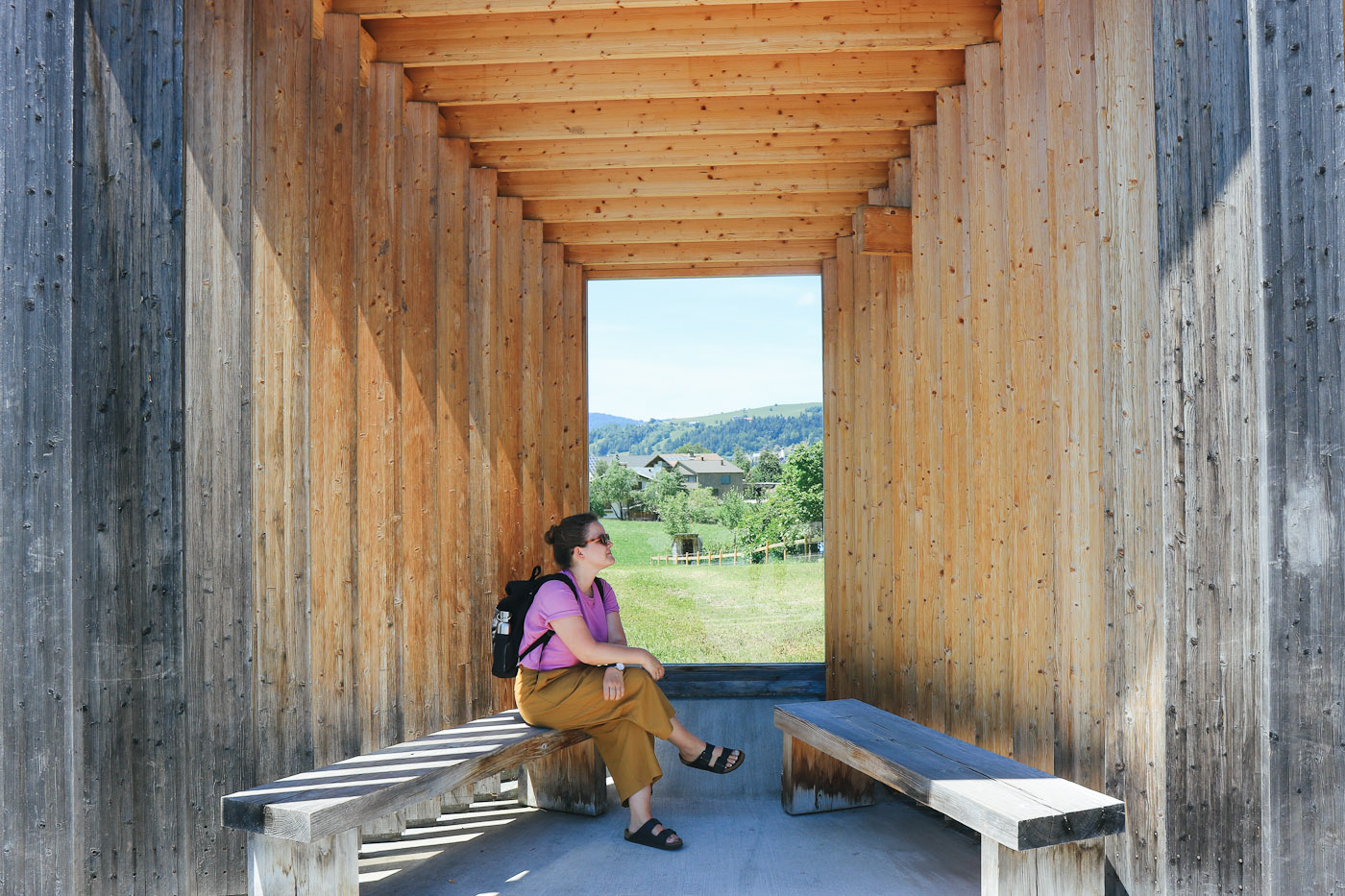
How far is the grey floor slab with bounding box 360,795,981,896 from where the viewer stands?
3781 millimetres

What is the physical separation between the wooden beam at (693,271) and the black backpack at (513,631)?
398cm

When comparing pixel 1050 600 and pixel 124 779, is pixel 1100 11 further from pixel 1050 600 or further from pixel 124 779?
pixel 124 779

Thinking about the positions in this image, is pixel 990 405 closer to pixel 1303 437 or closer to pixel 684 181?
pixel 1303 437

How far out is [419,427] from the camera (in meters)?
4.75

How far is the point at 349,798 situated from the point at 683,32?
12.3 feet

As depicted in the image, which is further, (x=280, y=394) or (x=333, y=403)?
(x=333, y=403)

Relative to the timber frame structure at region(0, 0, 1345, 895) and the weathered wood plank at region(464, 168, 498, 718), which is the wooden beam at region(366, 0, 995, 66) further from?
the weathered wood plank at region(464, 168, 498, 718)

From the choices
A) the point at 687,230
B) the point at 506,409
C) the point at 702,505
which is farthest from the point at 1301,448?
the point at 702,505

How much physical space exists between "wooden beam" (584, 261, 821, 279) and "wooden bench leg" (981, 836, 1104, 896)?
5526 millimetres

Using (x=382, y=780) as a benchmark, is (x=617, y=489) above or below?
above

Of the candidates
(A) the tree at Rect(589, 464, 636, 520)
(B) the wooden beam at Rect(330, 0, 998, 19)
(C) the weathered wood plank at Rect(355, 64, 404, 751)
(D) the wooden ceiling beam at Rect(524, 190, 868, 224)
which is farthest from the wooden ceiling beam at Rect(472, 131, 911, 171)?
(A) the tree at Rect(589, 464, 636, 520)

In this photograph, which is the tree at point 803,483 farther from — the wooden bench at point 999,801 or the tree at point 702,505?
the wooden bench at point 999,801

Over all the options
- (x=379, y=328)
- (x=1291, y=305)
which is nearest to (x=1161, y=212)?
(x=1291, y=305)

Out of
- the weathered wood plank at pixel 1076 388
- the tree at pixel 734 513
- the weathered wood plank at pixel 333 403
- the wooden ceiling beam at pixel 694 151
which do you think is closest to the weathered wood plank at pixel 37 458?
the weathered wood plank at pixel 333 403
